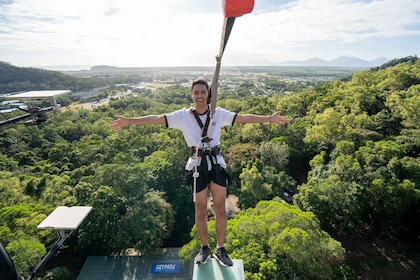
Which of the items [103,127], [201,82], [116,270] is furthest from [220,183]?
[103,127]

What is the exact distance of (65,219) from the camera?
5488 mm

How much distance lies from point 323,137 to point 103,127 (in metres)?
31.6

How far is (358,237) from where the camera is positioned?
18438mm

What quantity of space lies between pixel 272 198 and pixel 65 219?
626 inches

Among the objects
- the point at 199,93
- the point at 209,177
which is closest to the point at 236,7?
the point at 199,93

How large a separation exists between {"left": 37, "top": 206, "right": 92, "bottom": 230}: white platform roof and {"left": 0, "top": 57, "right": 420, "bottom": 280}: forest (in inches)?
268

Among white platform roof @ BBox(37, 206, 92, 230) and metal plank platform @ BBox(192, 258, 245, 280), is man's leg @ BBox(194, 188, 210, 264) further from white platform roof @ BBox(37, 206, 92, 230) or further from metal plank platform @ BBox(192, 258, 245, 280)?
white platform roof @ BBox(37, 206, 92, 230)

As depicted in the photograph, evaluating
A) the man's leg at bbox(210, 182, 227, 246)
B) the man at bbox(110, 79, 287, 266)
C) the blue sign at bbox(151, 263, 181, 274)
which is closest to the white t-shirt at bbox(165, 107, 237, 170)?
the man at bbox(110, 79, 287, 266)

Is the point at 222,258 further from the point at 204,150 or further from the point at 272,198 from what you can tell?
the point at 272,198

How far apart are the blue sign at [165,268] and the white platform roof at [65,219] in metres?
11.1

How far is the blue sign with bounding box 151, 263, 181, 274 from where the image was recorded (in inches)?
601

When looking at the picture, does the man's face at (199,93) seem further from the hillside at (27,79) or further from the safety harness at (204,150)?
the hillside at (27,79)

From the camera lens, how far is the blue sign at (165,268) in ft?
50.1

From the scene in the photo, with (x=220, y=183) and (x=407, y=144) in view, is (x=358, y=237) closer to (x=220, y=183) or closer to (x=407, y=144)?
(x=407, y=144)
